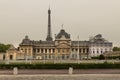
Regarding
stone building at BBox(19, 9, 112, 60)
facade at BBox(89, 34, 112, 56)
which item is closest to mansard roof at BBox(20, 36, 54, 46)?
stone building at BBox(19, 9, 112, 60)

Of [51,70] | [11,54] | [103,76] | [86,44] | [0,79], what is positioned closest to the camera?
[0,79]

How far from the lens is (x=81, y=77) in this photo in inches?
1646

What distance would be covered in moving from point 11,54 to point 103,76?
321 feet

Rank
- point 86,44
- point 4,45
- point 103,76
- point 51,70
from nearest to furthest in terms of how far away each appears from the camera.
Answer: point 103,76 < point 51,70 < point 4,45 < point 86,44

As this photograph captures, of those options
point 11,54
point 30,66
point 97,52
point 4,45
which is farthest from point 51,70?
point 97,52

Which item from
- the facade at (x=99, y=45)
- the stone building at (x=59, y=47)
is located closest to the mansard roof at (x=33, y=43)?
the stone building at (x=59, y=47)

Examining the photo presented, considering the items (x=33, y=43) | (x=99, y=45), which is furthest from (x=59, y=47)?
Answer: (x=99, y=45)

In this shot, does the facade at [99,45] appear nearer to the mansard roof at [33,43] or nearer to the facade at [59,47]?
the facade at [59,47]

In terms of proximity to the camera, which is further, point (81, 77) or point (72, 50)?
point (72, 50)

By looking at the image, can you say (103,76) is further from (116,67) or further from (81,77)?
(116,67)

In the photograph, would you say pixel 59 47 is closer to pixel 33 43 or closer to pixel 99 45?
pixel 33 43

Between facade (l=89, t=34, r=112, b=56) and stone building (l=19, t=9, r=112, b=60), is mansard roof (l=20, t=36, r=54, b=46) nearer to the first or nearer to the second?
stone building (l=19, t=9, r=112, b=60)

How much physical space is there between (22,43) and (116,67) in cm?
12687

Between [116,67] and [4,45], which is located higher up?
[4,45]
